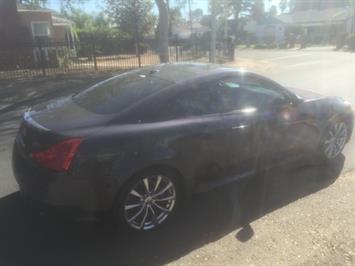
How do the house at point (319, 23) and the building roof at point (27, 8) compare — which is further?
the house at point (319, 23)

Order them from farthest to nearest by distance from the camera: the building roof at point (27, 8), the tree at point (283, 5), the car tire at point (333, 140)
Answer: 1. the tree at point (283, 5)
2. the building roof at point (27, 8)
3. the car tire at point (333, 140)

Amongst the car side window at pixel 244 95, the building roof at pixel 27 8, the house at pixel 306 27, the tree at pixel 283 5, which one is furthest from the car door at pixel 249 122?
the tree at pixel 283 5

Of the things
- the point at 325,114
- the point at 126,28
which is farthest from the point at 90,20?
the point at 325,114

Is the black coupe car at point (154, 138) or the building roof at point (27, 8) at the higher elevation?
the building roof at point (27, 8)

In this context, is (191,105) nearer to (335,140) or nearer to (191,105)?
(191,105)

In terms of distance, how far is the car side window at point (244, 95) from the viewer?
4301 millimetres

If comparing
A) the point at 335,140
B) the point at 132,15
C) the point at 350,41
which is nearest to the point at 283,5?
the point at 350,41

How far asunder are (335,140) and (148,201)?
9.90 ft

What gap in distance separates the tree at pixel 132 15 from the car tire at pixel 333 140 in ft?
106

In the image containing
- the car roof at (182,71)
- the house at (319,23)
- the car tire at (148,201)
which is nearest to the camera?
the car tire at (148,201)

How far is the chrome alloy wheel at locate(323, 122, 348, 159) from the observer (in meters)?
5.37

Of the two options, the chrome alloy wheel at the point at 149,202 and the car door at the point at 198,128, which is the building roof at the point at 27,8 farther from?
the chrome alloy wheel at the point at 149,202

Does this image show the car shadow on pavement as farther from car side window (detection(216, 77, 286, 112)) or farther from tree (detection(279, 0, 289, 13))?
tree (detection(279, 0, 289, 13))

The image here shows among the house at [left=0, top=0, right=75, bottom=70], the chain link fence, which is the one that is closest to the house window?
the house at [left=0, top=0, right=75, bottom=70]
